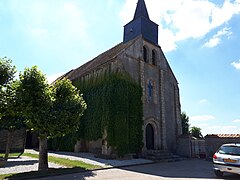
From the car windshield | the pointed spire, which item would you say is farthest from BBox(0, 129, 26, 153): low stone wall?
the car windshield

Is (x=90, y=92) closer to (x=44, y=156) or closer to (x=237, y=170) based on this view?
(x=44, y=156)

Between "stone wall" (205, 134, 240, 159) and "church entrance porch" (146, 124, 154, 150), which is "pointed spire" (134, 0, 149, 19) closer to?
"church entrance porch" (146, 124, 154, 150)

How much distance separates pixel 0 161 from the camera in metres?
10.7

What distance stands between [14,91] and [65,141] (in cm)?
1086

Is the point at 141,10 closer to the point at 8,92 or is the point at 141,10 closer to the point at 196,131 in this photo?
the point at 8,92

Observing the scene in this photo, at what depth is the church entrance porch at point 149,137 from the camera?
18.1 m

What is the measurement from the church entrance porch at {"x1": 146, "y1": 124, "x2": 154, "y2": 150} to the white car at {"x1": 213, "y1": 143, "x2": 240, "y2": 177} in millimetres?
8946

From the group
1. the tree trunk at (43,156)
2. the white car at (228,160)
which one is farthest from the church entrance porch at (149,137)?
the tree trunk at (43,156)

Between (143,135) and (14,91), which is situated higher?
(14,91)

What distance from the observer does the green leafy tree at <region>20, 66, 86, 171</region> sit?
9.40 meters

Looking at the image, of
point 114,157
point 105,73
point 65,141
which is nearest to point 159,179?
point 114,157

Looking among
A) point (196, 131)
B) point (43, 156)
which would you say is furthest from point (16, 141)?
point (196, 131)

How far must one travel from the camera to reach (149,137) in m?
18.3

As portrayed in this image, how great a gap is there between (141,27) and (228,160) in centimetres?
1488
